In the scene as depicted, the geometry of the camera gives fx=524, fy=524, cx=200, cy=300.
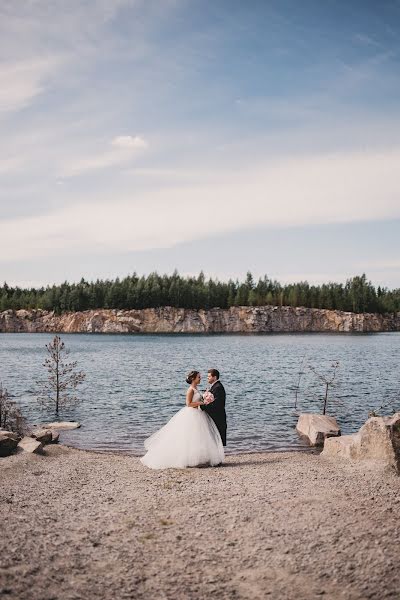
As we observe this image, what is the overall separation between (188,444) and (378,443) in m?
6.40

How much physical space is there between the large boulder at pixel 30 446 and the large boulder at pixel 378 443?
1132cm

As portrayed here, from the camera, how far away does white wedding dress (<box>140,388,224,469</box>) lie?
A: 17.0 metres

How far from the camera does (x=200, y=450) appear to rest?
1711 centimetres

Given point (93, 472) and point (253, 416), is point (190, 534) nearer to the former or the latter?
point (93, 472)

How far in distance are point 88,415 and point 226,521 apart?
23.8m

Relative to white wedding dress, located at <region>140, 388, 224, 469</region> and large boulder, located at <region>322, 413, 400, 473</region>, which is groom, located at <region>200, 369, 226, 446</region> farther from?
large boulder, located at <region>322, 413, 400, 473</region>

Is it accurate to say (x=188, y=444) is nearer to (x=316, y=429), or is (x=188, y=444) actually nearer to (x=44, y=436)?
(x=44, y=436)

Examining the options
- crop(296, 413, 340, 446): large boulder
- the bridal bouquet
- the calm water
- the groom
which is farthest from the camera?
the calm water

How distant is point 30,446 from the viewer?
64.9 feet

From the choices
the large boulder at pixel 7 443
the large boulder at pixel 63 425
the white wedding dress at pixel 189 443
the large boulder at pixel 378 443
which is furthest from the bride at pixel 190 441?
the large boulder at pixel 63 425

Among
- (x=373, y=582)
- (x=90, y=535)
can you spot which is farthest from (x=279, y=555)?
(x=90, y=535)

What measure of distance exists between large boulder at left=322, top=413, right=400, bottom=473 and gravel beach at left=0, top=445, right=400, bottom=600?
88cm

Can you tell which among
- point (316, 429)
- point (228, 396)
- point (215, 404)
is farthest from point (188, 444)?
point (228, 396)

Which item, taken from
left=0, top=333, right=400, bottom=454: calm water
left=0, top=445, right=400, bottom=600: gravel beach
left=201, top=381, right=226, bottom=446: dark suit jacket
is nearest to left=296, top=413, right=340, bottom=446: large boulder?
left=0, top=333, right=400, bottom=454: calm water
